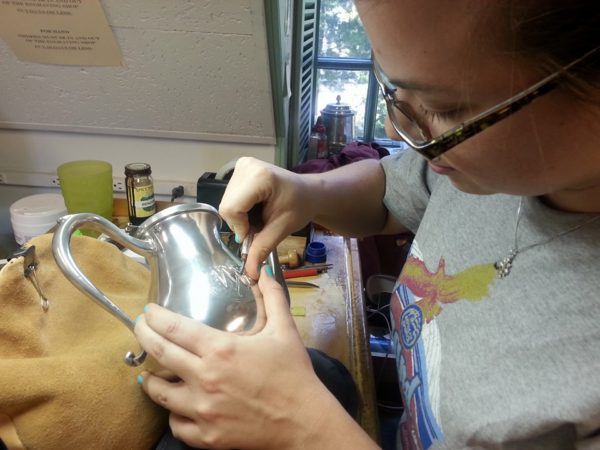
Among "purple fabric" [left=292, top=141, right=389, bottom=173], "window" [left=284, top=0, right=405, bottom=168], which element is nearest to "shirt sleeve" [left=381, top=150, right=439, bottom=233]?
"purple fabric" [left=292, top=141, right=389, bottom=173]

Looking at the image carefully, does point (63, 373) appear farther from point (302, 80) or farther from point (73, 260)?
point (302, 80)

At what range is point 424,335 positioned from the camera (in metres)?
0.50

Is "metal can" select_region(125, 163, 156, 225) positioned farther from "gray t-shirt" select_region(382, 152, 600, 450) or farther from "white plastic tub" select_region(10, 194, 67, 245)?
"gray t-shirt" select_region(382, 152, 600, 450)

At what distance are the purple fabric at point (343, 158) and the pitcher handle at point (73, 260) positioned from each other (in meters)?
0.80

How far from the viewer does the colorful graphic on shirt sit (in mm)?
451

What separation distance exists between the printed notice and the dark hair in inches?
33.8

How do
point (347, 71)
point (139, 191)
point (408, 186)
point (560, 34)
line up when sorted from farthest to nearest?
point (347, 71) → point (139, 191) → point (408, 186) → point (560, 34)

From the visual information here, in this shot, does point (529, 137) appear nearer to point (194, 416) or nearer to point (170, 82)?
point (194, 416)

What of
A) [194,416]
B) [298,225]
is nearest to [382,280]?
[298,225]

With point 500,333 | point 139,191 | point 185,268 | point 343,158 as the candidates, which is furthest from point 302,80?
point 500,333

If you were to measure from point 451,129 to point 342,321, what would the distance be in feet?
1.57

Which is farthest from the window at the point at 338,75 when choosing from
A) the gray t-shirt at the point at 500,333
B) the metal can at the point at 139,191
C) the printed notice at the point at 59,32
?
the gray t-shirt at the point at 500,333

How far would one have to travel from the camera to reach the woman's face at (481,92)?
0.27 m

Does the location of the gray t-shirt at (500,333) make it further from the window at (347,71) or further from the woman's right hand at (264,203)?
the window at (347,71)
